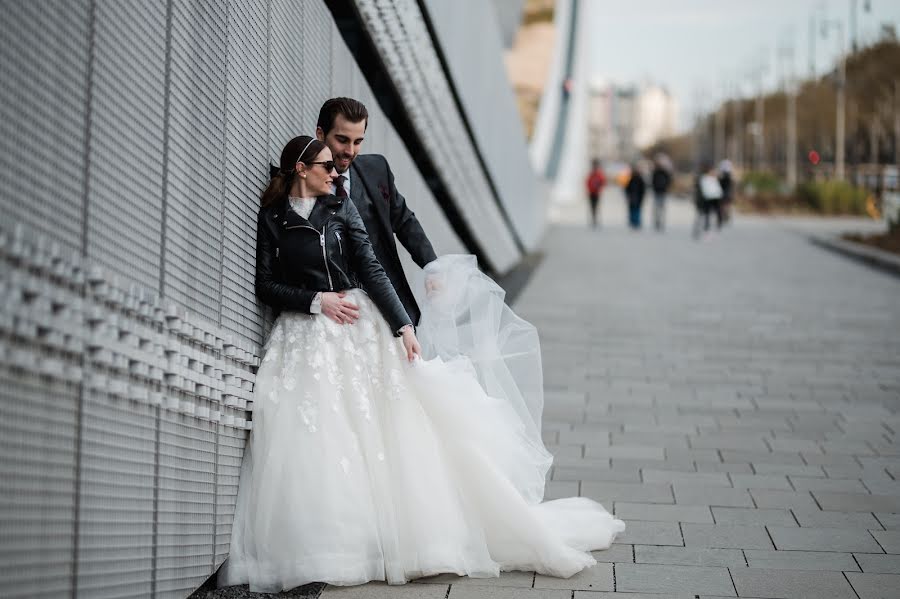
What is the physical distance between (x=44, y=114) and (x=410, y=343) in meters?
1.87

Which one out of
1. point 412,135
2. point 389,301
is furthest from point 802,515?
point 412,135

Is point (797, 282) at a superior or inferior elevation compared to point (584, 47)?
inferior

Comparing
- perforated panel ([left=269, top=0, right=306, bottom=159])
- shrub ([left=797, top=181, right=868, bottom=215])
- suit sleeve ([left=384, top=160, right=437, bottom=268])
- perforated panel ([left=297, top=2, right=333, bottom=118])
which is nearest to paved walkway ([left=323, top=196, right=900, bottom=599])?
suit sleeve ([left=384, top=160, right=437, bottom=268])

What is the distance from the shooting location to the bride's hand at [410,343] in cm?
450

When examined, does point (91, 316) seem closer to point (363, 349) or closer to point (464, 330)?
point (363, 349)

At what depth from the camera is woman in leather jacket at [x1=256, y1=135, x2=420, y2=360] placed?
4504mm

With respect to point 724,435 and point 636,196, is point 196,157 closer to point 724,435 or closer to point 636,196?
point 724,435

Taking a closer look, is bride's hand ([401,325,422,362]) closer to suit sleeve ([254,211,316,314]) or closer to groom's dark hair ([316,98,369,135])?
suit sleeve ([254,211,316,314])

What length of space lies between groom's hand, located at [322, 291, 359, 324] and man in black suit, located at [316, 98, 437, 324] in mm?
436

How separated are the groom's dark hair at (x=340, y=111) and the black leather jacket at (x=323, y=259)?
1.14 feet

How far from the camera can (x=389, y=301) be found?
454 cm

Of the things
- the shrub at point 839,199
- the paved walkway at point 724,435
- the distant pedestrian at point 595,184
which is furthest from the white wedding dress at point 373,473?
the shrub at point 839,199

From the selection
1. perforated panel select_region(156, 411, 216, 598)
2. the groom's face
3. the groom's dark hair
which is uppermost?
the groom's dark hair

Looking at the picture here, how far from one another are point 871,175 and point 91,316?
52670 mm
